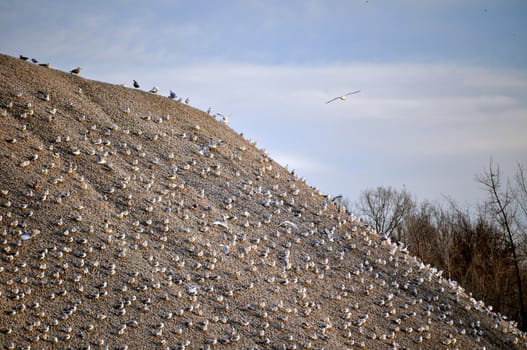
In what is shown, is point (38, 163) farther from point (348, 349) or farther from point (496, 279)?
point (496, 279)

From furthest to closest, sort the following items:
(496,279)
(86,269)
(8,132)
→ (496,279), (8,132), (86,269)

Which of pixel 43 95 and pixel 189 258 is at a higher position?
pixel 43 95

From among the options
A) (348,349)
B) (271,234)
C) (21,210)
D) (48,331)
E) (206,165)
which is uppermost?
(206,165)

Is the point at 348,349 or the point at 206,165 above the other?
the point at 206,165

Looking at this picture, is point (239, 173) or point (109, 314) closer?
point (109, 314)

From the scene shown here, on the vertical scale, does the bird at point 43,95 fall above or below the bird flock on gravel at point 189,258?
above

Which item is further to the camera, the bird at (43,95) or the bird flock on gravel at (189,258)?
the bird at (43,95)

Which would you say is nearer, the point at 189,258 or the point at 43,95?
the point at 189,258

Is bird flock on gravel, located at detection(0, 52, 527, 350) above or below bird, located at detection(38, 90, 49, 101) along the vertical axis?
below

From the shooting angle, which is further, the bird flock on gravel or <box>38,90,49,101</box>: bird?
<box>38,90,49,101</box>: bird

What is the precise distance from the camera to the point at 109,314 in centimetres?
1170

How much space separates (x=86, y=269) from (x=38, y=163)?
14.0 ft

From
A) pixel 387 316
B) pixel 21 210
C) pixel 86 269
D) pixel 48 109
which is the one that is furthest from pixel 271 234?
pixel 48 109

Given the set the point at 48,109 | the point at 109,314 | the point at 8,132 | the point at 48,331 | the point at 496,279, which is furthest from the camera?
the point at 496,279
